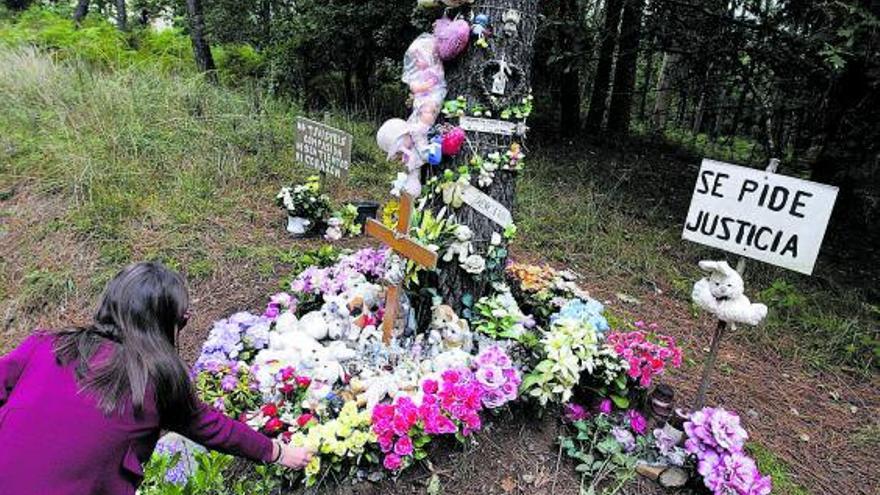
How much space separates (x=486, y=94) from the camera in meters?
2.49

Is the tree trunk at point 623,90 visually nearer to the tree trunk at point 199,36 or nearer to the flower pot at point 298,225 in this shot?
the flower pot at point 298,225

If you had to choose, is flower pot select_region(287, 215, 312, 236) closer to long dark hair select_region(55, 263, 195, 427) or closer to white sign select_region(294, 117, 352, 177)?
white sign select_region(294, 117, 352, 177)

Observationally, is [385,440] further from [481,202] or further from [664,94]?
[664,94]

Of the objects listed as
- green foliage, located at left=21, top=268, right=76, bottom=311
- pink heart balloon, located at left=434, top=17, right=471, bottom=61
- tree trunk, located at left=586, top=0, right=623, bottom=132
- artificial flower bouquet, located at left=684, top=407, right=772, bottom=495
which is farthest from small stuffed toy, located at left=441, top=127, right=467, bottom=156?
tree trunk, located at left=586, top=0, right=623, bottom=132

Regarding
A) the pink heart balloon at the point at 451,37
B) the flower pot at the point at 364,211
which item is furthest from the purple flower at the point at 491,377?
the flower pot at the point at 364,211

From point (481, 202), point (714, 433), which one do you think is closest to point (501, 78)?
point (481, 202)

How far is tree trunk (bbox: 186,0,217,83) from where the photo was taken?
302 inches

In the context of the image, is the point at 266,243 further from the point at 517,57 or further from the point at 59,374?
the point at 59,374

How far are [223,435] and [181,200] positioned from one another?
10.3 ft

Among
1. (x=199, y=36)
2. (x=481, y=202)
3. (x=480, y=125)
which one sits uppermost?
(x=199, y=36)

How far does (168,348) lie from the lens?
1458 mm

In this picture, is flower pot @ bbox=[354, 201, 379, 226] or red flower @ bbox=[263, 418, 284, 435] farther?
flower pot @ bbox=[354, 201, 379, 226]

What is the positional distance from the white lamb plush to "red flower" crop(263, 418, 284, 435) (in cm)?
172

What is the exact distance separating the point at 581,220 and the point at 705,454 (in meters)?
2.89
